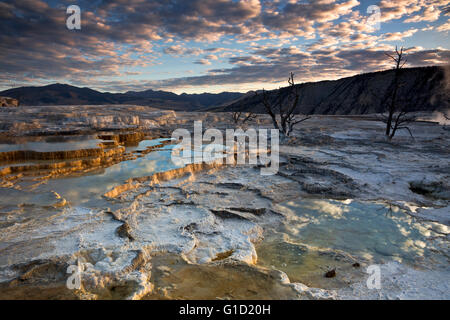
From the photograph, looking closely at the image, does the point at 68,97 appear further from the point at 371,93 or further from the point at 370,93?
the point at 371,93

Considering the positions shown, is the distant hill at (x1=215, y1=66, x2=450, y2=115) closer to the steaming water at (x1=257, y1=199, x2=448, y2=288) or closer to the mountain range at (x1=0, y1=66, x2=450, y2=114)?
the mountain range at (x1=0, y1=66, x2=450, y2=114)

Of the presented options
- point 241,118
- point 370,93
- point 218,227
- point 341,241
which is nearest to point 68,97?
point 370,93

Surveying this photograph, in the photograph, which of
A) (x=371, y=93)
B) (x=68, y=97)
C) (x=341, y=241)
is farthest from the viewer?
(x=68, y=97)

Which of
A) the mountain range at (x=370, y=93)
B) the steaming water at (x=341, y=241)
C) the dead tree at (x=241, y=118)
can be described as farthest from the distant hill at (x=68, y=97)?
the steaming water at (x=341, y=241)

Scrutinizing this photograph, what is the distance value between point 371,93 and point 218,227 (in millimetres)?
32931

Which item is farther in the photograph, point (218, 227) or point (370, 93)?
point (370, 93)

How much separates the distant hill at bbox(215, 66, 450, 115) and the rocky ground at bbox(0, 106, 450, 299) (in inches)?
895

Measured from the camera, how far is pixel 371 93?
3062 cm

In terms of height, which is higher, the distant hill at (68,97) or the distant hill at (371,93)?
the distant hill at (68,97)

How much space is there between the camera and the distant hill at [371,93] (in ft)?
107

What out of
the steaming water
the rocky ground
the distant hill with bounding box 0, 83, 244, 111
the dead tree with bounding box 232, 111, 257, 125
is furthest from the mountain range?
the distant hill with bounding box 0, 83, 244, 111

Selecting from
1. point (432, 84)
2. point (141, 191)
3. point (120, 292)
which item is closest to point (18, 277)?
point (120, 292)

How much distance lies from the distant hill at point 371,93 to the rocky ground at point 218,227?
895 inches

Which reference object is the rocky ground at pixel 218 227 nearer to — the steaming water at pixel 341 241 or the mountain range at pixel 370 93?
the steaming water at pixel 341 241
